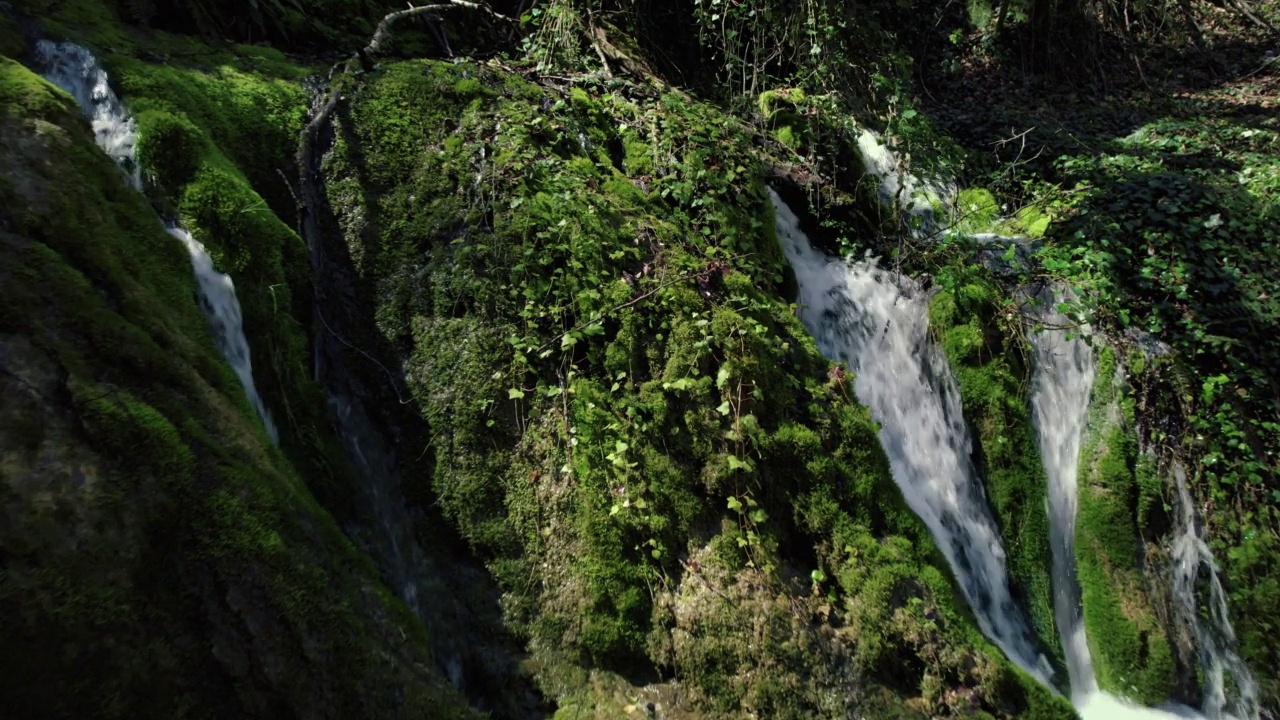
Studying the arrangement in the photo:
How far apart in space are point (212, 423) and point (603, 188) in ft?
10.9

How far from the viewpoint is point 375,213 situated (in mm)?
4996

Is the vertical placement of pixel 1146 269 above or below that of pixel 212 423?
above

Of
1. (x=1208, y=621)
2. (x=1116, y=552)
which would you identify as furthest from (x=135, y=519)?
(x=1208, y=621)

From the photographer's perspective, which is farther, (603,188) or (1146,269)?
(1146,269)

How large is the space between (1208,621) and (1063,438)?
1.69 meters

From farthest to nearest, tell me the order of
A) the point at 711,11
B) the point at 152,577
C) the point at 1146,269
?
the point at 711,11, the point at 1146,269, the point at 152,577

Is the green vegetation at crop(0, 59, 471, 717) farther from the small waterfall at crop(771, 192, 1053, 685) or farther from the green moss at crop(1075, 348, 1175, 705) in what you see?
the green moss at crop(1075, 348, 1175, 705)

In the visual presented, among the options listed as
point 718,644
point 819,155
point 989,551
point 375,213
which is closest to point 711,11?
point 819,155

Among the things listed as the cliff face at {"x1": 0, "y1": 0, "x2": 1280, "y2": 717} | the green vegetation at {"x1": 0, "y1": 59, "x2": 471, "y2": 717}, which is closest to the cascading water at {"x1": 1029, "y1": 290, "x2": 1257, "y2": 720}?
the cliff face at {"x1": 0, "y1": 0, "x2": 1280, "y2": 717}

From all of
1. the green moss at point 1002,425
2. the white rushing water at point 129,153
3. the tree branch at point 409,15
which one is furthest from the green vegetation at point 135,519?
the green moss at point 1002,425

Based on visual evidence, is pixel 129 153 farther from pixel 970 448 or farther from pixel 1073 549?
pixel 1073 549

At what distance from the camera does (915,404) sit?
240 inches

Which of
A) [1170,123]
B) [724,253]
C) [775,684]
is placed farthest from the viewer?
[1170,123]

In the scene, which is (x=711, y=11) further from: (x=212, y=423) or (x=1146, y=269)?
(x=212, y=423)
